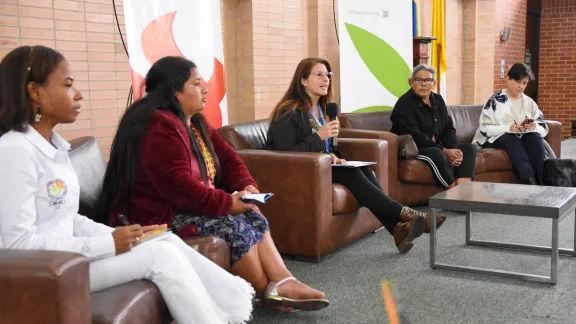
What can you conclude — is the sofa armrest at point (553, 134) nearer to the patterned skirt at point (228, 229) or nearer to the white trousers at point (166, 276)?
the patterned skirt at point (228, 229)

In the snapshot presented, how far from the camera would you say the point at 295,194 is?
3402mm

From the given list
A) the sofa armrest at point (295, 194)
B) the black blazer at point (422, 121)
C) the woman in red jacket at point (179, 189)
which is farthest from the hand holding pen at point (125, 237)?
the black blazer at point (422, 121)

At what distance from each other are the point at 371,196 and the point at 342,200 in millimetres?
169

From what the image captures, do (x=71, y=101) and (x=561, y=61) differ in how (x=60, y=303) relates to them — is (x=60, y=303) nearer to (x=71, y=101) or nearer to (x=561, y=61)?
(x=71, y=101)

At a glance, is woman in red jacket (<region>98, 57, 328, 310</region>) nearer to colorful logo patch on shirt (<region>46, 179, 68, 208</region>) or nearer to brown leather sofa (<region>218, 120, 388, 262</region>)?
colorful logo patch on shirt (<region>46, 179, 68, 208</region>)

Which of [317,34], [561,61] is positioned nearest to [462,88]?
[561,61]

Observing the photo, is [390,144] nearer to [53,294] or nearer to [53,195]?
[53,195]

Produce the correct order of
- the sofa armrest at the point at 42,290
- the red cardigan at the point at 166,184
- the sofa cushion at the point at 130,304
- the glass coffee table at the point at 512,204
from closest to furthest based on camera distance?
the sofa armrest at the point at 42,290 < the sofa cushion at the point at 130,304 < the red cardigan at the point at 166,184 < the glass coffee table at the point at 512,204

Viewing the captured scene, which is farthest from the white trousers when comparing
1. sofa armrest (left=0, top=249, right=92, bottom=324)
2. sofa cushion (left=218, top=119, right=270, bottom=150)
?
sofa cushion (left=218, top=119, right=270, bottom=150)

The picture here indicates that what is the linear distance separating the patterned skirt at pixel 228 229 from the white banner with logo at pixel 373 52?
317 centimetres

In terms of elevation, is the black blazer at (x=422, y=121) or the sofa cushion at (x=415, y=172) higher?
the black blazer at (x=422, y=121)

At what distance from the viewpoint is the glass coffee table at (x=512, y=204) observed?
2.99 meters

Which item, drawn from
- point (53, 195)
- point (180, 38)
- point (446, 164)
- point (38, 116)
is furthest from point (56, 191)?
point (446, 164)

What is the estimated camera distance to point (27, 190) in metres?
1.73
